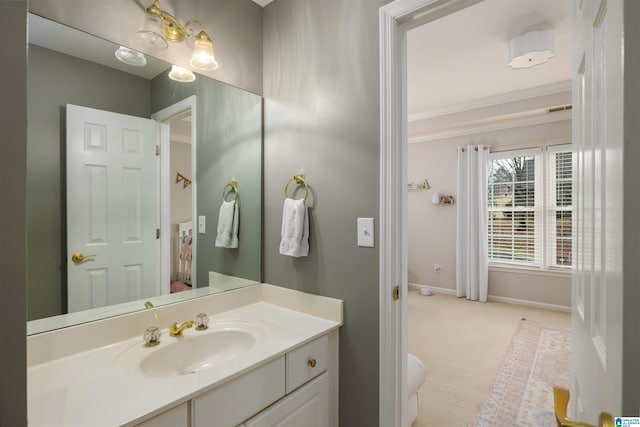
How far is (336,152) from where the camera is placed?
1.46 meters

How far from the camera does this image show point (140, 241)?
1.38 meters

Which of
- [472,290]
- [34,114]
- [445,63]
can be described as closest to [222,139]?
[34,114]

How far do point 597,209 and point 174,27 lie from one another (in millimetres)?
1607

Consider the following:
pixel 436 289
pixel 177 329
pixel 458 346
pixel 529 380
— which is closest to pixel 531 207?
pixel 436 289

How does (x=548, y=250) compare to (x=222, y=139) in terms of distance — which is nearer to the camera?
(x=222, y=139)

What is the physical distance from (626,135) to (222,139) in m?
1.64

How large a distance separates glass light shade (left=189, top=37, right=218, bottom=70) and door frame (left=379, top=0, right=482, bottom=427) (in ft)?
2.54

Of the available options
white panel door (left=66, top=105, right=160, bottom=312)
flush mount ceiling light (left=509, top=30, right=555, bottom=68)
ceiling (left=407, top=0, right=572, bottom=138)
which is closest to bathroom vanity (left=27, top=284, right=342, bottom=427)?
white panel door (left=66, top=105, right=160, bottom=312)

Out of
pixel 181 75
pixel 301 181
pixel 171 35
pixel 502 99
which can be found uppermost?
pixel 502 99

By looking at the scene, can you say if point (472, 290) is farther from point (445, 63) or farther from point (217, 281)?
point (217, 281)

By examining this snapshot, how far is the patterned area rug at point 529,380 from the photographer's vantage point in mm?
1939

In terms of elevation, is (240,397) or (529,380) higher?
(240,397)

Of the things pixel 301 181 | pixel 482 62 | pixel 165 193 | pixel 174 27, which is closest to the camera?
pixel 174 27

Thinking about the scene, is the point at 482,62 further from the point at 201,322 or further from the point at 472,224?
the point at 201,322
